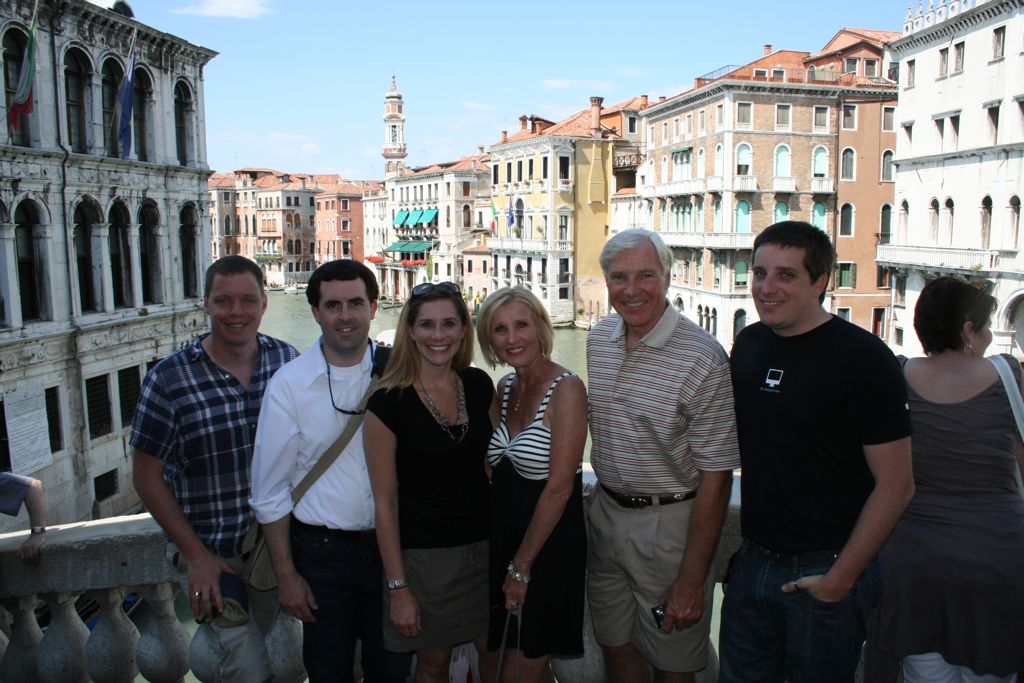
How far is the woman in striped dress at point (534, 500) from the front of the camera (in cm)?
225

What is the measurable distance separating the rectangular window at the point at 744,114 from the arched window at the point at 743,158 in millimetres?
615

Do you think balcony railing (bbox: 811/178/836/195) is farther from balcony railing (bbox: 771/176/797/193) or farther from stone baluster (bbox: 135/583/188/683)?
stone baluster (bbox: 135/583/188/683)

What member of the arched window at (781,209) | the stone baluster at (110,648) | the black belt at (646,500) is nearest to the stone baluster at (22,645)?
the stone baluster at (110,648)

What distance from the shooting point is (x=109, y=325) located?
1307 centimetres

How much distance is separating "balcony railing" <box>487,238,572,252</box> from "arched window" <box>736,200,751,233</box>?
10.5m

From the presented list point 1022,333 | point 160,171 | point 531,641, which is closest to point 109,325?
point 160,171

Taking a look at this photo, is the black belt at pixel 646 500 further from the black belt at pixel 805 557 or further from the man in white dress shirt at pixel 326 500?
the man in white dress shirt at pixel 326 500

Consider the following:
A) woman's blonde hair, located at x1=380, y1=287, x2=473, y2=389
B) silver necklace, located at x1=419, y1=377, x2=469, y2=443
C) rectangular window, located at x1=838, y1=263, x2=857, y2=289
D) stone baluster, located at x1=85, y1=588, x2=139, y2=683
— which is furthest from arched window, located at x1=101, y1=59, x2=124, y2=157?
rectangular window, located at x1=838, y1=263, x2=857, y2=289

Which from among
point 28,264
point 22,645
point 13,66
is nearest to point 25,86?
point 13,66

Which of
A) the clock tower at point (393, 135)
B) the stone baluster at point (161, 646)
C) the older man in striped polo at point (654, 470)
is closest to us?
the older man in striped polo at point (654, 470)

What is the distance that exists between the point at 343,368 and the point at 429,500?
0.46m

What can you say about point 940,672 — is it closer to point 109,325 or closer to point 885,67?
point 109,325

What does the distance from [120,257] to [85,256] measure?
2.80 feet

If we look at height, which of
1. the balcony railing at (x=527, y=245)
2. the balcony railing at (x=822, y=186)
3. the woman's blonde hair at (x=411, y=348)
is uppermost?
the balcony railing at (x=822, y=186)
